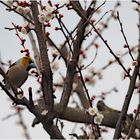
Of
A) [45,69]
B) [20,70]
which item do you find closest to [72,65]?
[45,69]

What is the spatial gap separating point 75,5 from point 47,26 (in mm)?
338

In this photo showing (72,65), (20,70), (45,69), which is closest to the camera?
(45,69)

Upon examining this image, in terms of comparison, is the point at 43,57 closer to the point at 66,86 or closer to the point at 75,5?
the point at 66,86

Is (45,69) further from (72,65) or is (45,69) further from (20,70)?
(20,70)

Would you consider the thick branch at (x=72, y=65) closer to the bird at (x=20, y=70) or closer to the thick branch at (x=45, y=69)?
the thick branch at (x=45, y=69)

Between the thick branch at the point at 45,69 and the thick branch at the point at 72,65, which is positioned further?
the thick branch at the point at 72,65

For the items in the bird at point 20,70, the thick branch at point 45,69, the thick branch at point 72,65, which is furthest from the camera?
the bird at point 20,70

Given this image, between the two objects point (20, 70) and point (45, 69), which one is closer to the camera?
point (45, 69)

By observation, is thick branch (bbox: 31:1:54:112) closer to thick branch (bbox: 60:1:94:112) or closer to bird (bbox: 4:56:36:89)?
thick branch (bbox: 60:1:94:112)

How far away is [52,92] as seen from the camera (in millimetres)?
2514

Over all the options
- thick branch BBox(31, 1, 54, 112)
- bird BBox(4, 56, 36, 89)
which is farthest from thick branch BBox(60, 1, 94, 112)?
bird BBox(4, 56, 36, 89)

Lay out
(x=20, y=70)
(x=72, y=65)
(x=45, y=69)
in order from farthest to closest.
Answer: (x=20, y=70)
(x=72, y=65)
(x=45, y=69)

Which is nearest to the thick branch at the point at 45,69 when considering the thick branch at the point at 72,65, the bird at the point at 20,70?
the thick branch at the point at 72,65

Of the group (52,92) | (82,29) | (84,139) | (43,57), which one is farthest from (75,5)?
(84,139)
